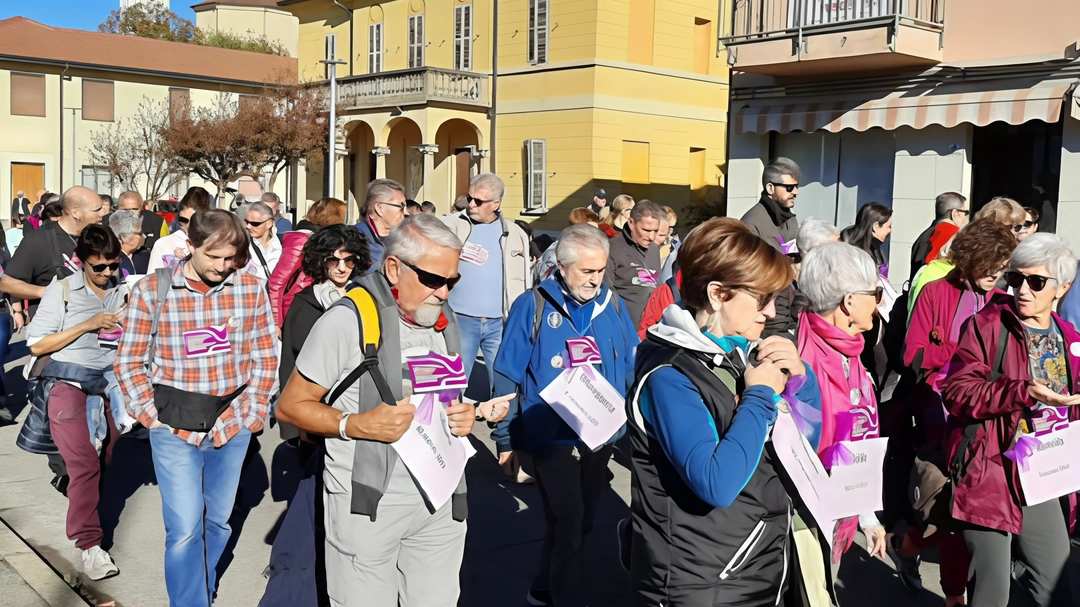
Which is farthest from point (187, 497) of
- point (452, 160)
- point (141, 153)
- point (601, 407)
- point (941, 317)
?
point (141, 153)

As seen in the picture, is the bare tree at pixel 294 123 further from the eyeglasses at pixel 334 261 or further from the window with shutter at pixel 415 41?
the eyeglasses at pixel 334 261

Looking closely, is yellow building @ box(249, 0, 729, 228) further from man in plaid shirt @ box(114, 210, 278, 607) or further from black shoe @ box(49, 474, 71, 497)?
man in plaid shirt @ box(114, 210, 278, 607)

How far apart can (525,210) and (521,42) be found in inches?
188

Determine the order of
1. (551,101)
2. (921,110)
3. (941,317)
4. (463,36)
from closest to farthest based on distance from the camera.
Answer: (941,317) → (921,110) → (551,101) → (463,36)

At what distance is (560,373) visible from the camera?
504 cm

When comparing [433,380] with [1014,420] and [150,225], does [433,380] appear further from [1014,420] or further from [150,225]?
[150,225]

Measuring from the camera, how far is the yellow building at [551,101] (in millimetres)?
29094

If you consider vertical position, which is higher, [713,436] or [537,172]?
[537,172]

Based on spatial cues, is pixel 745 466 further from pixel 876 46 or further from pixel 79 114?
pixel 79 114

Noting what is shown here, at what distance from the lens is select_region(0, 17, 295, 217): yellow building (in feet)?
150

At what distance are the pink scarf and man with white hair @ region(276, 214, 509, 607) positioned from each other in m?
1.16

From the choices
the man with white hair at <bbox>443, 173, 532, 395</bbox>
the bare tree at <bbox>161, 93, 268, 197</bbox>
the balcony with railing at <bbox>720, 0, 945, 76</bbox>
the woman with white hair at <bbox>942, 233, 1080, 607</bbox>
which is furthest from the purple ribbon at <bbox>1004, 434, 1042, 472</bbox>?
the bare tree at <bbox>161, 93, 268, 197</bbox>

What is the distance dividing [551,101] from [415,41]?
760 centimetres

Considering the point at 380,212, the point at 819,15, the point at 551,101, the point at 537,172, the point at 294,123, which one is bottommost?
the point at 380,212
